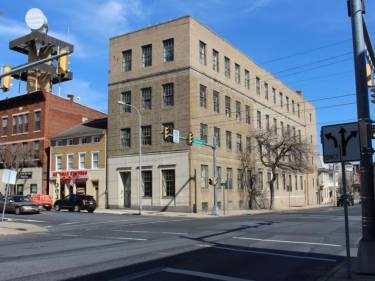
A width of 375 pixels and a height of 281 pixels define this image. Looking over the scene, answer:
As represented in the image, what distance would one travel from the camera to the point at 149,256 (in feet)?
44.7

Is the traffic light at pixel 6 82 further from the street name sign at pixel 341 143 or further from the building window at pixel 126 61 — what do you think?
the building window at pixel 126 61

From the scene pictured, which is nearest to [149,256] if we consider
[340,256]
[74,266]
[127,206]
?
[74,266]

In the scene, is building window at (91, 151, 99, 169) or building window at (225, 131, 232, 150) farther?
building window at (225, 131, 232, 150)

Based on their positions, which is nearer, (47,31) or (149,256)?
(149,256)

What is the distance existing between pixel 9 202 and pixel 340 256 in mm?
30750

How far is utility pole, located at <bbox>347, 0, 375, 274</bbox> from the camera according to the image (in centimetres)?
986

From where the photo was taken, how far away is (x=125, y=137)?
163 feet

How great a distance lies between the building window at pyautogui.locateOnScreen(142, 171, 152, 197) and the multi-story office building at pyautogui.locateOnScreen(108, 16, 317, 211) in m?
0.09

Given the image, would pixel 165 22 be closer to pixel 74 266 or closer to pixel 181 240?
pixel 181 240

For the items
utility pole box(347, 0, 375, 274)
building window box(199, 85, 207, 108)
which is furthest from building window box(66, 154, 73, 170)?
utility pole box(347, 0, 375, 274)

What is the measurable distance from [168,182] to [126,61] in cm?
1357

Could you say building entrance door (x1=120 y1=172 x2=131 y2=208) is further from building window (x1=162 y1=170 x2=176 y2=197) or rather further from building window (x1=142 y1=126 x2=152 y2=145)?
building window (x1=162 y1=170 x2=176 y2=197)

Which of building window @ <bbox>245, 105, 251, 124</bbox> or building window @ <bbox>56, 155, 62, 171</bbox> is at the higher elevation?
building window @ <bbox>245, 105, 251, 124</bbox>

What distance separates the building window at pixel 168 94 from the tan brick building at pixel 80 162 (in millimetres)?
8074
